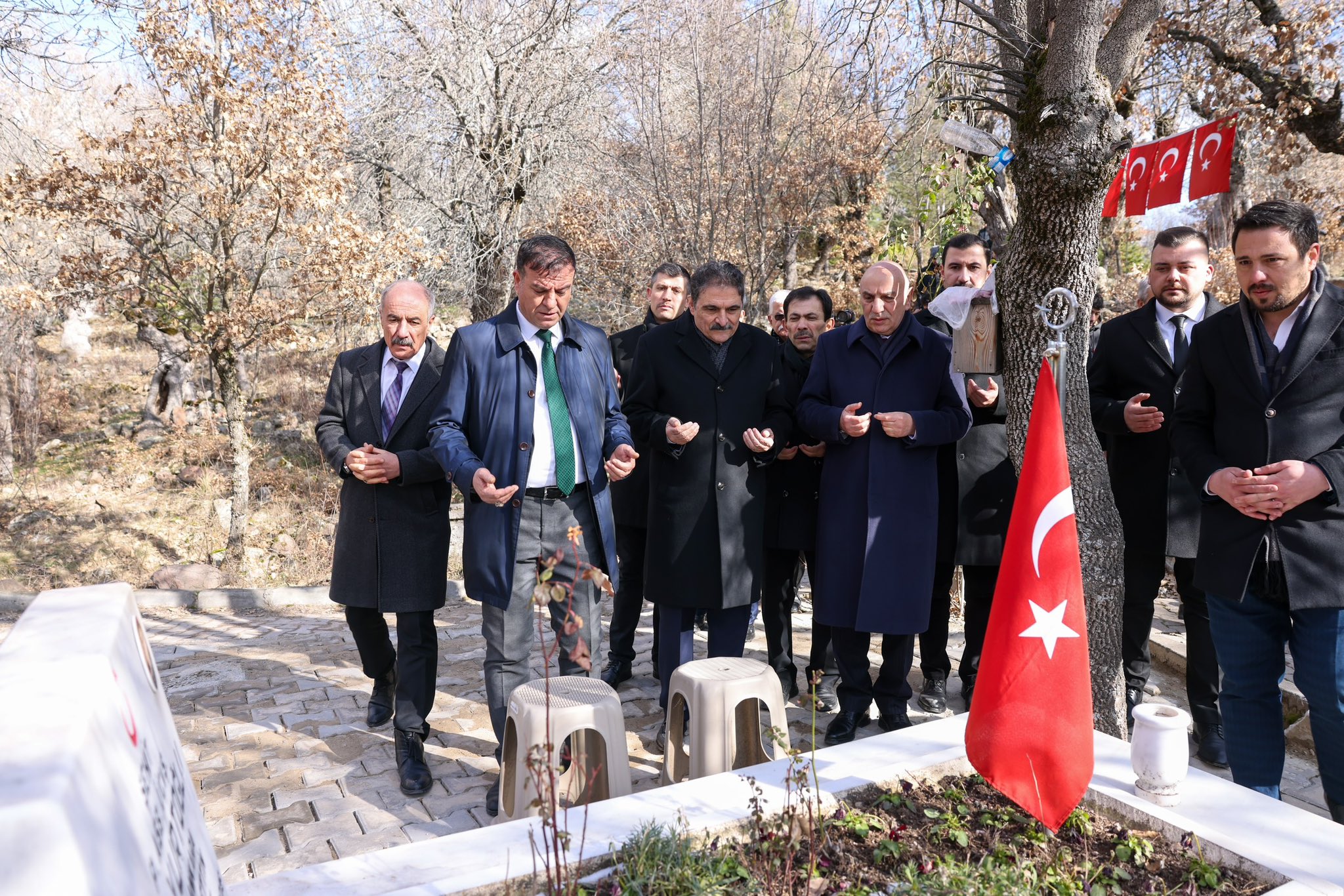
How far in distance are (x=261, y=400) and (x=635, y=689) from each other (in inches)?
575

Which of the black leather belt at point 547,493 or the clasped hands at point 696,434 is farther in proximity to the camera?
the clasped hands at point 696,434

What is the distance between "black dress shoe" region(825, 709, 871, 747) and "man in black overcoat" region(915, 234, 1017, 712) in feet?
A: 2.50

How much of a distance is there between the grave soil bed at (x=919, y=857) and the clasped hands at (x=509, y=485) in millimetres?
1391

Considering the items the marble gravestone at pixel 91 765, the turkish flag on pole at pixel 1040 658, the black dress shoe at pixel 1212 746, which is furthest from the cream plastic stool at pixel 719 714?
the black dress shoe at pixel 1212 746

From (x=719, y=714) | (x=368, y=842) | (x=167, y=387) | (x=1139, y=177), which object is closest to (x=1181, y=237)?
(x=719, y=714)

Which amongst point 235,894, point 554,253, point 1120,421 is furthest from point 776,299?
point 235,894

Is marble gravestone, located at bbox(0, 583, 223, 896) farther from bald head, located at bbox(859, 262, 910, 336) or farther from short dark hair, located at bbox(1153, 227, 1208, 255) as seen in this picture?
short dark hair, located at bbox(1153, 227, 1208, 255)

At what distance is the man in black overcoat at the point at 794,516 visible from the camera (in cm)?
500

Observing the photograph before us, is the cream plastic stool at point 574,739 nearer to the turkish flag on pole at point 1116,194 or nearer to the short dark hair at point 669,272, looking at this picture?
the short dark hair at point 669,272

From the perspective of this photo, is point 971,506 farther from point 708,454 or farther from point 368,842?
point 368,842

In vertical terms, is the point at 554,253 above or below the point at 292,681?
above

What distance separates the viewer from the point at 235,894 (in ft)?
7.97

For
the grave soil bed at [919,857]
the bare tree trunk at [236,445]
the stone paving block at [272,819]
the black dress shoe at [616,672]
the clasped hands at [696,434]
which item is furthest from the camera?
the bare tree trunk at [236,445]

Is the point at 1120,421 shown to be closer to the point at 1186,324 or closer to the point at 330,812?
the point at 1186,324
